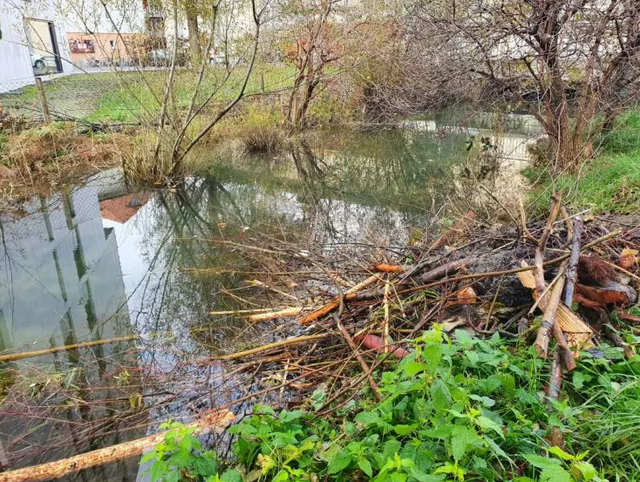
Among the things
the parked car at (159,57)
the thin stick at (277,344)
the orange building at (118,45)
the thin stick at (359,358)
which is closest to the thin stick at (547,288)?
the thin stick at (359,358)

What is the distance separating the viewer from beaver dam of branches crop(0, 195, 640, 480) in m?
2.73

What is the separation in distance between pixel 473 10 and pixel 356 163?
4610 millimetres

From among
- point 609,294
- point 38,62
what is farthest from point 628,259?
point 38,62

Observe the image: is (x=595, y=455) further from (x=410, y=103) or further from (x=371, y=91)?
(x=371, y=91)

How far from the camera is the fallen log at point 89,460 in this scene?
264 centimetres

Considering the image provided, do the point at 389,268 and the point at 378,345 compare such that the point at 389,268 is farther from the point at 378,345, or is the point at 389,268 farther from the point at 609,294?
the point at 609,294

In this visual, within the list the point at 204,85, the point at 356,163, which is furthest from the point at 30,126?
the point at 356,163

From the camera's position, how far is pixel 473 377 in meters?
2.34

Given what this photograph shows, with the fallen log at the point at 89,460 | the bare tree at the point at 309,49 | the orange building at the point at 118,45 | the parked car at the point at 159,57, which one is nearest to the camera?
the fallen log at the point at 89,460

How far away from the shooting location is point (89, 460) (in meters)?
2.73

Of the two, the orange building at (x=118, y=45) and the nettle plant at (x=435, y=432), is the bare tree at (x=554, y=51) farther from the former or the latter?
the orange building at (x=118, y=45)

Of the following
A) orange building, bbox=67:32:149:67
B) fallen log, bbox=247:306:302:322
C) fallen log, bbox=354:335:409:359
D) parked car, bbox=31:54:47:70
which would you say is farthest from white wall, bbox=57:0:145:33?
parked car, bbox=31:54:47:70

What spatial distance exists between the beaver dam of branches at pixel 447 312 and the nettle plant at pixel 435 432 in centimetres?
18

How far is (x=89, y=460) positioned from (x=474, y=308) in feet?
8.56
